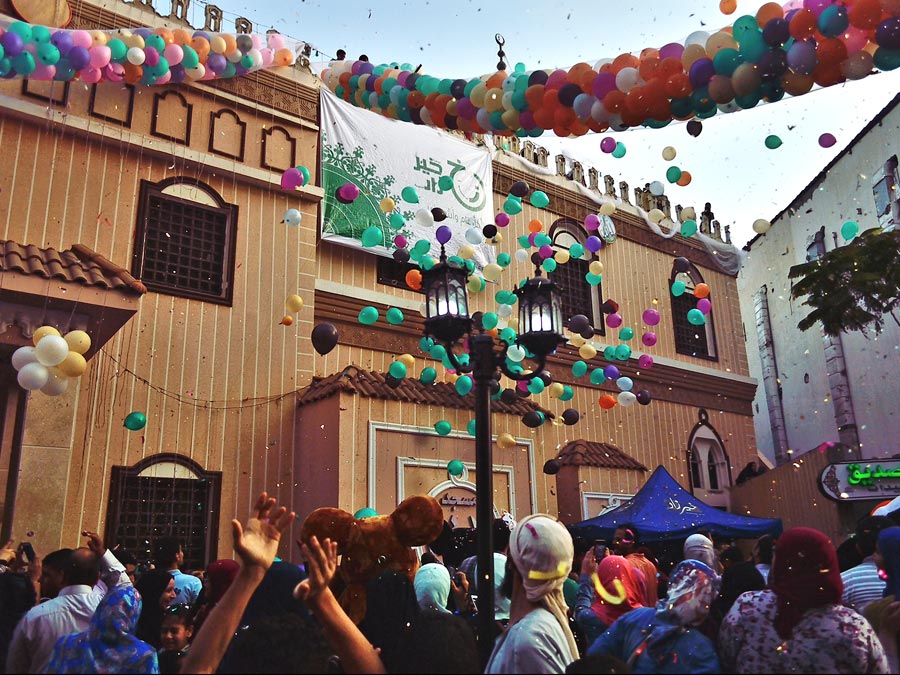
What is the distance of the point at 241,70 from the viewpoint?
9.28 m

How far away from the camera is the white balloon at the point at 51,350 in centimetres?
641

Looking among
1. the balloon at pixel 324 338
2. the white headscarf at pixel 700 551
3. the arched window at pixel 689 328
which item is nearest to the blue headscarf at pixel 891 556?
the white headscarf at pixel 700 551

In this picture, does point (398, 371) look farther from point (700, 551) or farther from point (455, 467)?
point (700, 551)

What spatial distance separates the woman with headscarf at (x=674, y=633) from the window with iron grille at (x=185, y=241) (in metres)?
8.28

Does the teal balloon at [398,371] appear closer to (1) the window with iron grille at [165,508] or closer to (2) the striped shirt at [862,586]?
(1) the window with iron grille at [165,508]

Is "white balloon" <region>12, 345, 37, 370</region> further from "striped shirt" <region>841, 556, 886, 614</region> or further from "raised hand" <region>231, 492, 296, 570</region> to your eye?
"striped shirt" <region>841, 556, 886, 614</region>

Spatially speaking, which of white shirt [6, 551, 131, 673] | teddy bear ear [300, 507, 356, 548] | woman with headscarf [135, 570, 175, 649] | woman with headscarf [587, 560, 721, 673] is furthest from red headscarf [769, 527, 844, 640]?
woman with headscarf [135, 570, 175, 649]

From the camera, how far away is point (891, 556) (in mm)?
3721

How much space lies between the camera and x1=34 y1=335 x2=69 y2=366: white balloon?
21.0 ft

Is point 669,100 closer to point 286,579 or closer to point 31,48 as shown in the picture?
point 286,579

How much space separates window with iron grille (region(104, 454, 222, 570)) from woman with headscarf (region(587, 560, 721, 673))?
24.0 ft

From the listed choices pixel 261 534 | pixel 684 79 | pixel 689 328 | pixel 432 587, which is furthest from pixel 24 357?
pixel 689 328

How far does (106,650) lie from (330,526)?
137 cm

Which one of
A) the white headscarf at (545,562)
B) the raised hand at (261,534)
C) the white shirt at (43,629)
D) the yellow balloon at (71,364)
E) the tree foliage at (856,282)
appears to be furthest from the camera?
the tree foliage at (856,282)
